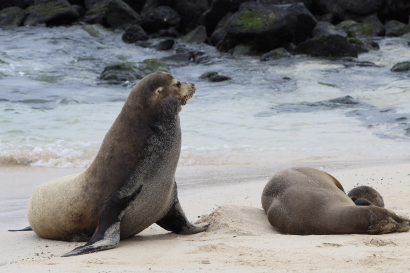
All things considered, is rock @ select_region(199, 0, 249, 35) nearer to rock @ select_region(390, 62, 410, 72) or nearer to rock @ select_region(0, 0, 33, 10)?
rock @ select_region(390, 62, 410, 72)

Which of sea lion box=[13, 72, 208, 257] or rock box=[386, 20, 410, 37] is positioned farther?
rock box=[386, 20, 410, 37]

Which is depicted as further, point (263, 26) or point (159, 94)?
point (263, 26)

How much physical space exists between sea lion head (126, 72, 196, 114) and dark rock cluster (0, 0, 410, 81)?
693 inches

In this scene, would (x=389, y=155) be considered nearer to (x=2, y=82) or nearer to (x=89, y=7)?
(x=2, y=82)

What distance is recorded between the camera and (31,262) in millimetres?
3156

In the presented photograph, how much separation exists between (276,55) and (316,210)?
18.0 metres

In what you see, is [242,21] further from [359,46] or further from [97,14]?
[97,14]

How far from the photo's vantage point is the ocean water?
8.55 m

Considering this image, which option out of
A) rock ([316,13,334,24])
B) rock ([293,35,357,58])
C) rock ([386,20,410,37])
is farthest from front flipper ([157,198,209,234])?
rock ([316,13,334,24])

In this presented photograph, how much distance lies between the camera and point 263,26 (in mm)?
21922

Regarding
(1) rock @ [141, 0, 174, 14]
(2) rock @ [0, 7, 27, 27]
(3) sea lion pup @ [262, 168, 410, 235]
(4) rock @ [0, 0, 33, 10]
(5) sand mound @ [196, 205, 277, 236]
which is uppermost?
(4) rock @ [0, 0, 33, 10]

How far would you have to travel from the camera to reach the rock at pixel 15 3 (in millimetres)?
32031

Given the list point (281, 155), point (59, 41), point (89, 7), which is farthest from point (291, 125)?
point (89, 7)

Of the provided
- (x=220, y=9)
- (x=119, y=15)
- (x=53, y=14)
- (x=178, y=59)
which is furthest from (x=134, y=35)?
(x=53, y=14)
